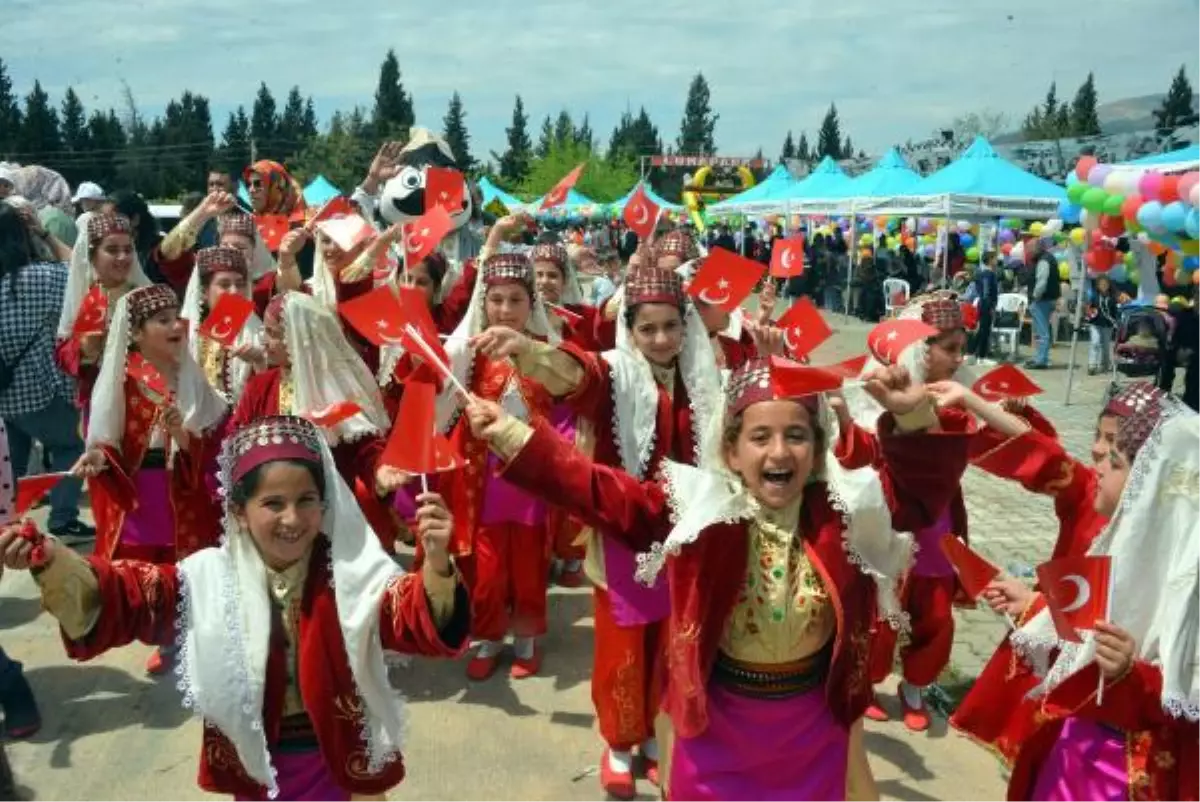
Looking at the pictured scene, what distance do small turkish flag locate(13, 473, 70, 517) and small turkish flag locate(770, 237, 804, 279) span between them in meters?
4.62

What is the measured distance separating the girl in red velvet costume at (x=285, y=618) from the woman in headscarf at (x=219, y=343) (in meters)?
2.11

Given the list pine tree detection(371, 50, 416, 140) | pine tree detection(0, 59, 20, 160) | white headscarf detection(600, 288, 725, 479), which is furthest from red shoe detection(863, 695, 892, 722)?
pine tree detection(371, 50, 416, 140)

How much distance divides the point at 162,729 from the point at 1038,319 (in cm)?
1304

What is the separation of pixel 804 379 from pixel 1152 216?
8.10m

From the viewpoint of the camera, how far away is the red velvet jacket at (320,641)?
2.32 metres

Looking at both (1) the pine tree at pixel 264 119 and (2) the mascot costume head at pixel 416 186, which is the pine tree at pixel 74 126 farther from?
(2) the mascot costume head at pixel 416 186

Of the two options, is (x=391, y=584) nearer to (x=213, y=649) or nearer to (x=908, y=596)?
(x=213, y=649)

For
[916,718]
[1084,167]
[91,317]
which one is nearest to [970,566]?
[916,718]

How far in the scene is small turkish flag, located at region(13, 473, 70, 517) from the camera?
2266 mm

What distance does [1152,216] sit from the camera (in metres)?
8.91

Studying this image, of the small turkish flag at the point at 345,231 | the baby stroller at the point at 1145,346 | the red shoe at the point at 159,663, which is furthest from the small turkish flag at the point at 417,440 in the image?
the baby stroller at the point at 1145,346

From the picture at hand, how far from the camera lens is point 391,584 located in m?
2.40

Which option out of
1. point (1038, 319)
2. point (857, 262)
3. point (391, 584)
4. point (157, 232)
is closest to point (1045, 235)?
point (1038, 319)

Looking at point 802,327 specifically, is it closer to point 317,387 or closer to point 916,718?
point 916,718
